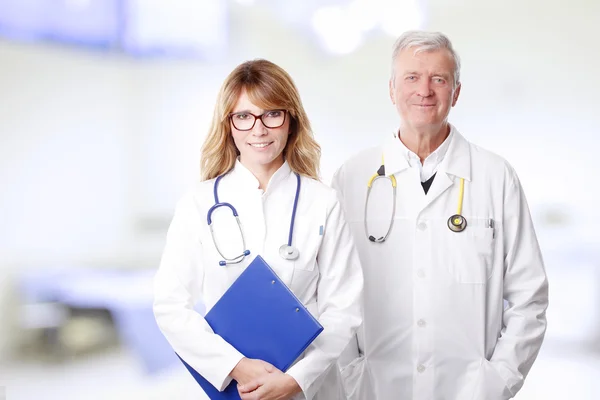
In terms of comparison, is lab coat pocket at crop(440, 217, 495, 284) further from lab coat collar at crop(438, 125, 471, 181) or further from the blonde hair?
the blonde hair

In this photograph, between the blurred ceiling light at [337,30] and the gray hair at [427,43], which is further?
the blurred ceiling light at [337,30]

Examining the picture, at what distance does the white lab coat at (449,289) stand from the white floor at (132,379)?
6.01ft

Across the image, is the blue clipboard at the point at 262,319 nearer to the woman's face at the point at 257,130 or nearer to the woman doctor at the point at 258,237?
the woman doctor at the point at 258,237

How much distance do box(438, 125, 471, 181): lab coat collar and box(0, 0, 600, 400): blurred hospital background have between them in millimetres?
1692

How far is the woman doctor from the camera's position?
5.62 feet

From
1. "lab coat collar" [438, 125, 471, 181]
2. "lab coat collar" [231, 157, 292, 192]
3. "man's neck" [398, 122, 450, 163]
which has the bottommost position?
"lab coat collar" [231, 157, 292, 192]

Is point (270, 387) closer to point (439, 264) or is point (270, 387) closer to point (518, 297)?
point (439, 264)

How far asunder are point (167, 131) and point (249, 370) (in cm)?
256

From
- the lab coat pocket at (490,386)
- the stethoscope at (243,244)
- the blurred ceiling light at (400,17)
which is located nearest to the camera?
the stethoscope at (243,244)

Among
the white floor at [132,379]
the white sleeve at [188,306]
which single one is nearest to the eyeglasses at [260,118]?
the white sleeve at [188,306]

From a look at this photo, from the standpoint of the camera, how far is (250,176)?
6.11 ft

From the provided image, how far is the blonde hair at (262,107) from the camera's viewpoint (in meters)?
1.82

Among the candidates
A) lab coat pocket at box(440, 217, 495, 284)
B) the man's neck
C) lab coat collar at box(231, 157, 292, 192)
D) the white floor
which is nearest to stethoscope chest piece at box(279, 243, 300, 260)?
lab coat collar at box(231, 157, 292, 192)

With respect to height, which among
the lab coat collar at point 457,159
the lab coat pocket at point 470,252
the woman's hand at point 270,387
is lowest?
the woman's hand at point 270,387
